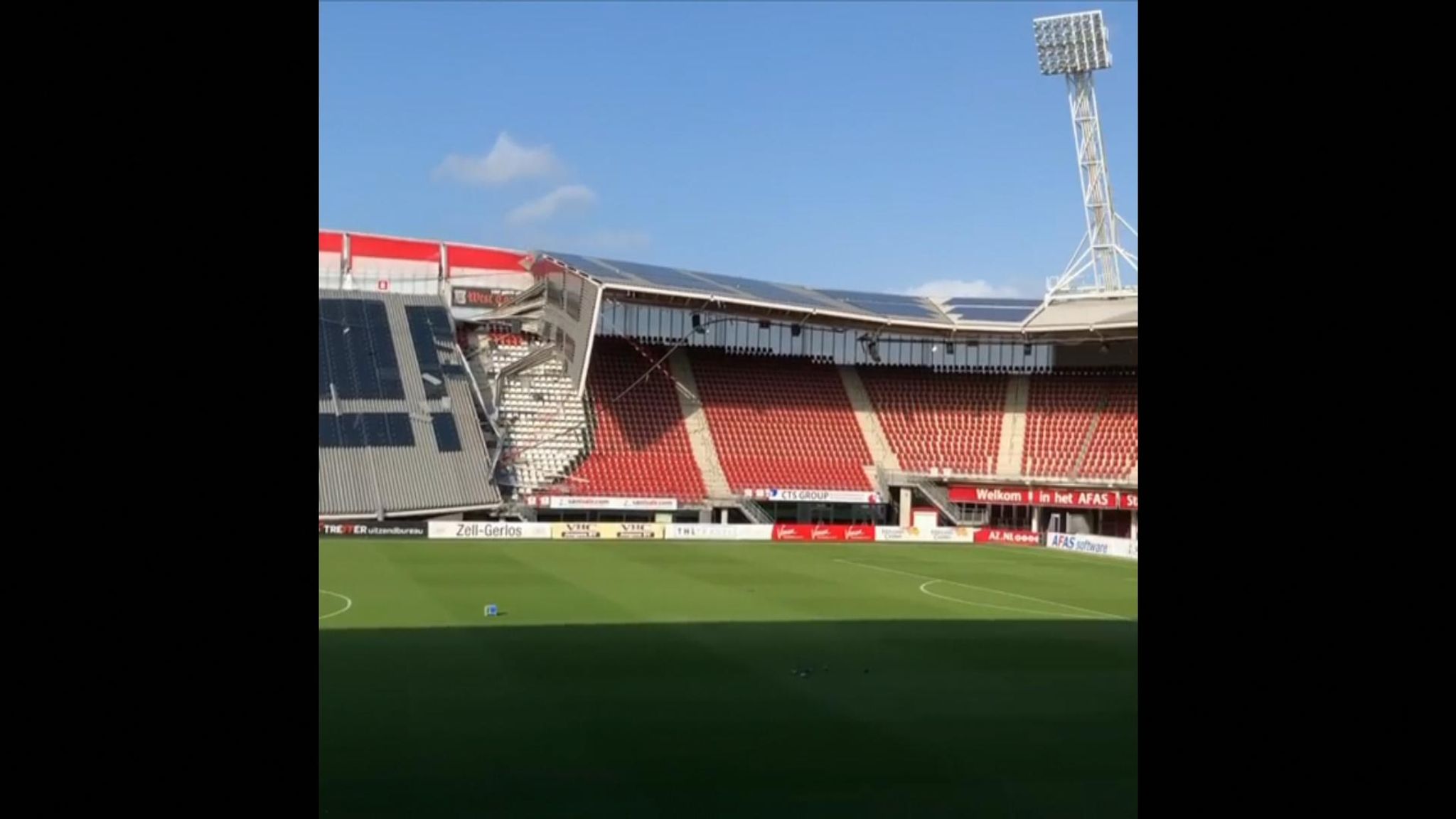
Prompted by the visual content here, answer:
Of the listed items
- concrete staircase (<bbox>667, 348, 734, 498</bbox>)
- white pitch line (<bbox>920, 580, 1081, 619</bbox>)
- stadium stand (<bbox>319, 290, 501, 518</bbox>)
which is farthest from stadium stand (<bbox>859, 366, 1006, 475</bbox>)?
white pitch line (<bbox>920, 580, 1081, 619</bbox>)

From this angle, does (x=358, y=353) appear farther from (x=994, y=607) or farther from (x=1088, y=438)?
(x=994, y=607)

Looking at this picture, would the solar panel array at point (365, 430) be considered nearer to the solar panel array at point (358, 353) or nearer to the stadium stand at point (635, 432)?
the solar panel array at point (358, 353)

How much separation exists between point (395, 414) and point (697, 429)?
13.0m

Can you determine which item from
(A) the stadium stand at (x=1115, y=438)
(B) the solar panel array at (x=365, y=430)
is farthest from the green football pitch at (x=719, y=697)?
(A) the stadium stand at (x=1115, y=438)

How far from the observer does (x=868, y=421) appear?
55344 mm

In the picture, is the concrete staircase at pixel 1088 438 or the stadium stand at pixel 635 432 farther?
the concrete staircase at pixel 1088 438

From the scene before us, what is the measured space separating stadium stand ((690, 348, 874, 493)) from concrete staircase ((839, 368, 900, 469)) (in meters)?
0.28

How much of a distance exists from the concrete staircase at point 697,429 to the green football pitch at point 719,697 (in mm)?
18960

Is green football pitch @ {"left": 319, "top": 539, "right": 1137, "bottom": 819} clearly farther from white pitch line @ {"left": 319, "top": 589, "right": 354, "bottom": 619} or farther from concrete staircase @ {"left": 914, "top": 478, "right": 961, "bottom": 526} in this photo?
concrete staircase @ {"left": 914, "top": 478, "right": 961, "bottom": 526}

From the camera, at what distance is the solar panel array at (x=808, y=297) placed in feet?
162

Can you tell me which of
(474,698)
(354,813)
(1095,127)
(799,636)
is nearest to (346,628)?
(474,698)
